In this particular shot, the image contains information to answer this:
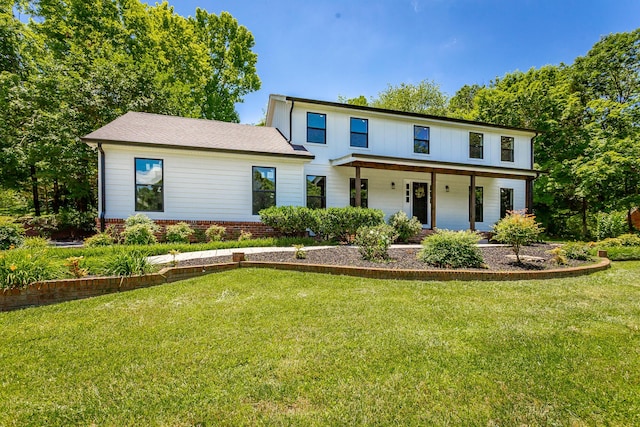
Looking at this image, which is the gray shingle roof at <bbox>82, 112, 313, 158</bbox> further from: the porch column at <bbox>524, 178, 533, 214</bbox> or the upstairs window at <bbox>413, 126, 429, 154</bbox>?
the porch column at <bbox>524, 178, 533, 214</bbox>

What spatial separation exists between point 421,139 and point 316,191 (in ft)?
20.5

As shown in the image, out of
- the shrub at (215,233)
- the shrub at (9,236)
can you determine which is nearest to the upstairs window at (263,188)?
the shrub at (215,233)

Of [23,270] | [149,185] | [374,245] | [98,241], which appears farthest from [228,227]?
[23,270]

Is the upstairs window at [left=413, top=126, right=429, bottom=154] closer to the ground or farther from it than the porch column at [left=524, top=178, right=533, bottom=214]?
farther from it

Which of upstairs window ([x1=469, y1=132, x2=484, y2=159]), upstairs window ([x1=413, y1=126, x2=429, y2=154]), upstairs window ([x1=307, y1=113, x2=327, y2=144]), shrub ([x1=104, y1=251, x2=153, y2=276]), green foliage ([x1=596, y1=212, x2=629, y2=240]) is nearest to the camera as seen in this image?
shrub ([x1=104, y1=251, x2=153, y2=276])

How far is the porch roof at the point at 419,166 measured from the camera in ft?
39.3

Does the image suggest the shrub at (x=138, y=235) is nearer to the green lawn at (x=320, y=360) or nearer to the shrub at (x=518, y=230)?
the green lawn at (x=320, y=360)

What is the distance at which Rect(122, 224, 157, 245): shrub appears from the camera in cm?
881

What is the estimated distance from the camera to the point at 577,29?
727 inches

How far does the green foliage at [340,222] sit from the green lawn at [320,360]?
571 centimetres

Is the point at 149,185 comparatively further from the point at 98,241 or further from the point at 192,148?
the point at 98,241

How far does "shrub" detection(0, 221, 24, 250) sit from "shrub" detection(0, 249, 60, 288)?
3.62 meters

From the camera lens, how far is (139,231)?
8922 mm

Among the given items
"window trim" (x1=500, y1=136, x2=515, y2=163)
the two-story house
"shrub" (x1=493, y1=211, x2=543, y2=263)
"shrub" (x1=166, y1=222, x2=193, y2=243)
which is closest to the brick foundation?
the two-story house
